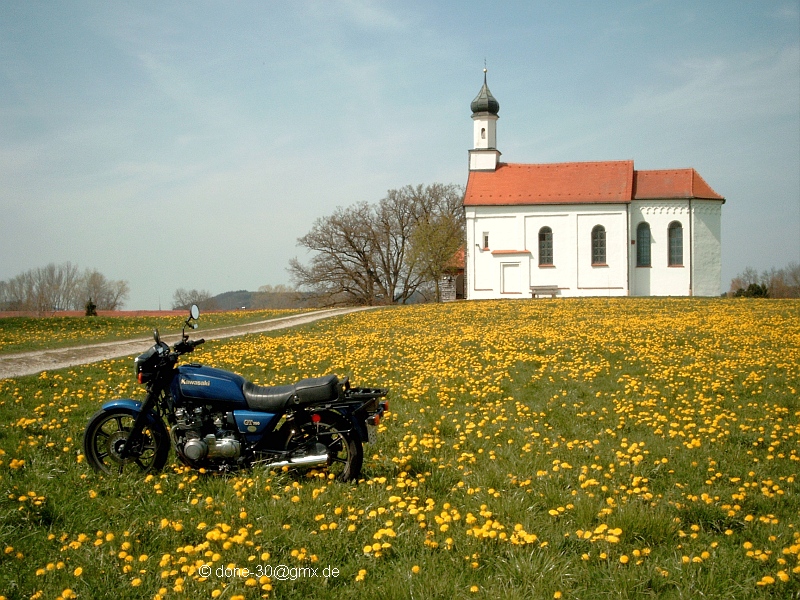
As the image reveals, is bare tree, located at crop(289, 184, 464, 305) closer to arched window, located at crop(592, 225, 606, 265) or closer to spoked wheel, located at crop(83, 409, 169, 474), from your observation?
arched window, located at crop(592, 225, 606, 265)

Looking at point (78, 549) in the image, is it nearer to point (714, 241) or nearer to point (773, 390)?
point (773, 390)

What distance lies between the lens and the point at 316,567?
4395 mm

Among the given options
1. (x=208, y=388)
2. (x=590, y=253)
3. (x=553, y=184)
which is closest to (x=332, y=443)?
(x=208, y=388)

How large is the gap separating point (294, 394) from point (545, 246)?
51.5 metres

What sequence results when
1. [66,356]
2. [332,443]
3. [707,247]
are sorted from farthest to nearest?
[707,247] < [66,356] < [332,443]

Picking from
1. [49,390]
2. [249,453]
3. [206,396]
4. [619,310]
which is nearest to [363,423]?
[249,453]

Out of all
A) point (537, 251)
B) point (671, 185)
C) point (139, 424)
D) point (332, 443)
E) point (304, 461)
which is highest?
point (671, 185)

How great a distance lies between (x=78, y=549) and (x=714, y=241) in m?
57.0

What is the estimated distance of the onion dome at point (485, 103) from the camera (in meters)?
60.4

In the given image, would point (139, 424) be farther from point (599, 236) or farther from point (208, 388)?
point (599, 236)

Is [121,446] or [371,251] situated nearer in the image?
[121,446]

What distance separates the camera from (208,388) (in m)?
6.19

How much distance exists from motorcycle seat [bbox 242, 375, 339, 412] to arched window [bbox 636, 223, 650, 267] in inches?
2085

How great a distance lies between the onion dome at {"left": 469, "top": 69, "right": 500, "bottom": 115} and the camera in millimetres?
60438
